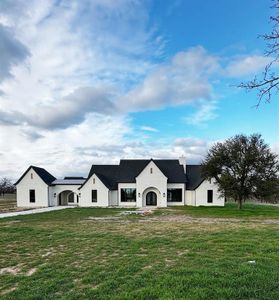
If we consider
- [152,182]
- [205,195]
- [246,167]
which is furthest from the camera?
[152,182]

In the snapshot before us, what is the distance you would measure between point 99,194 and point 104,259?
3014 cm

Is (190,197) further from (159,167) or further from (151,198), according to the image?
(159,167)

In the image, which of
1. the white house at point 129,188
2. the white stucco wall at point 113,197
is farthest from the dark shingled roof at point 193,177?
the white stucco wall at point 113,197

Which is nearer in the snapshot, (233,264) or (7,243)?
(233,264)

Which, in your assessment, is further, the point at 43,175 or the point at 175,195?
the point at 43,175

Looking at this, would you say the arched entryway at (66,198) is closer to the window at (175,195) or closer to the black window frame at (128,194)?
the black window frame at (128,194)

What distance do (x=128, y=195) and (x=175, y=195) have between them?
587cm

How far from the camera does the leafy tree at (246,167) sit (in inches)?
1171

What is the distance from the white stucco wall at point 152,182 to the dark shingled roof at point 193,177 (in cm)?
348

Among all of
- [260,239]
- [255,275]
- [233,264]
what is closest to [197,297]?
[255,275]

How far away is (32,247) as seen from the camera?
10.4 metres

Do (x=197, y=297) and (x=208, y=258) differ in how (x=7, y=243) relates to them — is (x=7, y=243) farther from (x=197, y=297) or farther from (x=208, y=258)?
(x=197, y=297)

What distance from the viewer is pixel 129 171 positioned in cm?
4075

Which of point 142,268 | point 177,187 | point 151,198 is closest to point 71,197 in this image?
point 151,198
